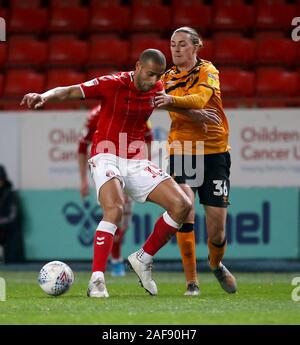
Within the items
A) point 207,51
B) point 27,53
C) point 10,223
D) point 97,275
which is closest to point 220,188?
point 97,275

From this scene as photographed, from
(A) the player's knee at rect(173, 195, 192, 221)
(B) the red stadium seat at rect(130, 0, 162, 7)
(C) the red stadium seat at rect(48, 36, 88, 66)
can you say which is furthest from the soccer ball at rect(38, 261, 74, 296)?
(B) the red stadium seat at rect(130, 0, 162, 7)

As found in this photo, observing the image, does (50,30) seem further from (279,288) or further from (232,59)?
(279,288)

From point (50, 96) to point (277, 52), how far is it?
6.69 metres

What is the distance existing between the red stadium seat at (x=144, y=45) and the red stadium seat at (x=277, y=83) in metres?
1.21

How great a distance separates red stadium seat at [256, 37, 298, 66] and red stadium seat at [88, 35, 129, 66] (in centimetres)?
174

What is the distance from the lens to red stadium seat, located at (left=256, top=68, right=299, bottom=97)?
13312 millimetres

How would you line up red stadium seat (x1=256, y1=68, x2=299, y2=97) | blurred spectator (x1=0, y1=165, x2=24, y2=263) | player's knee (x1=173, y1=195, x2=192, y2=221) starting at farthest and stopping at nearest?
red stadium seat (x1=256, y1=68, x2=299, y2=97), blurred spectator (x1=0, y1=165, x2=24, y2=263), player's knee (x1=173, y1=195, x2=192, y2=221)

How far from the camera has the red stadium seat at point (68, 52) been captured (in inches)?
555

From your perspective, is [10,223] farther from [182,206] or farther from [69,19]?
[182,206]

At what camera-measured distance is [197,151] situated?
8.52m

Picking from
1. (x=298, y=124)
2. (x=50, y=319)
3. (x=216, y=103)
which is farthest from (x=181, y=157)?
(x=298, y=124)

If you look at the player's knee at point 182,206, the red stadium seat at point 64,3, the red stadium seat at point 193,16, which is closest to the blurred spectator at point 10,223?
the red stadium seat at point 64,3

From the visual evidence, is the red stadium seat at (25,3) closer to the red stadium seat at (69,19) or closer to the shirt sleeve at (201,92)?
the red stadium seat at (69,19)

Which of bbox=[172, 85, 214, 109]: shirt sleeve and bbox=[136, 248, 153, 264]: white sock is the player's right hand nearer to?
bbox=[172, 85, 214, 109]: shirt sleeve
